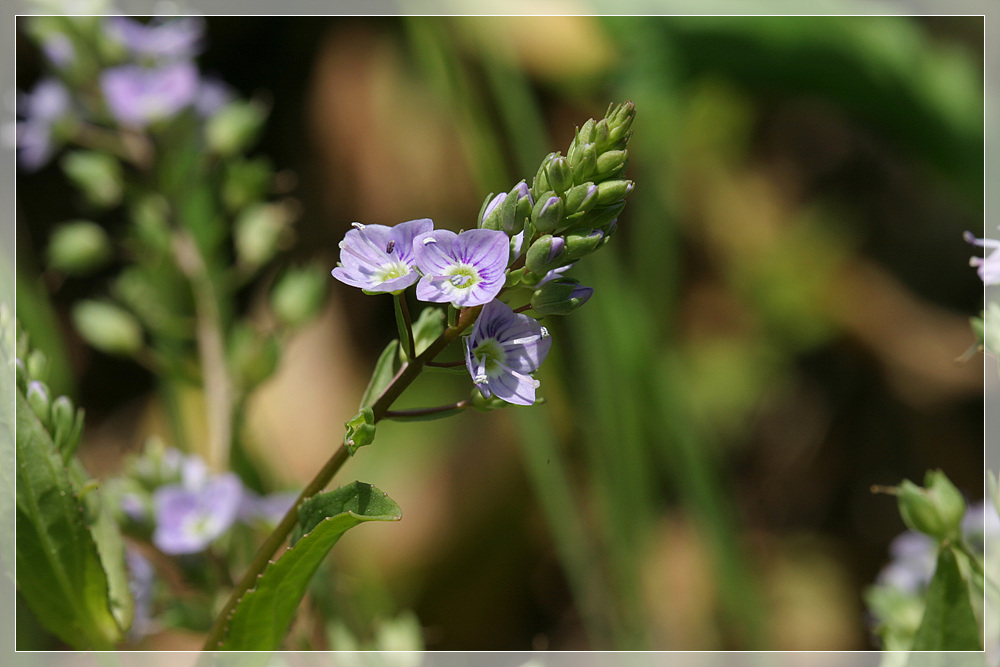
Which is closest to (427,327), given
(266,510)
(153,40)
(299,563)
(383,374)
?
(383,374)

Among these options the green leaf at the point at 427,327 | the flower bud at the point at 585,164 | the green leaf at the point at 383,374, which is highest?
the flower bud at the point at 585,164

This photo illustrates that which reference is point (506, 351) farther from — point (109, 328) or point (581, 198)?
point (109, 328)

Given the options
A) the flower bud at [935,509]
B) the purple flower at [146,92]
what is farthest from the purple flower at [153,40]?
the flower bud at [935,509]

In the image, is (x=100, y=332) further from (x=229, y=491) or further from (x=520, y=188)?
(x=520, y=188)

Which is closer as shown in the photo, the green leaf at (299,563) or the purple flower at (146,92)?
A: the green leaf at (299,563)

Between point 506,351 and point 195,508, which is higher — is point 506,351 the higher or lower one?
the higher one

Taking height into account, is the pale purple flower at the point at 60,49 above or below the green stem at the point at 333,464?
above

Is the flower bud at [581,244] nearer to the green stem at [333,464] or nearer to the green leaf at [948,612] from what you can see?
the green stem at [333,464]
